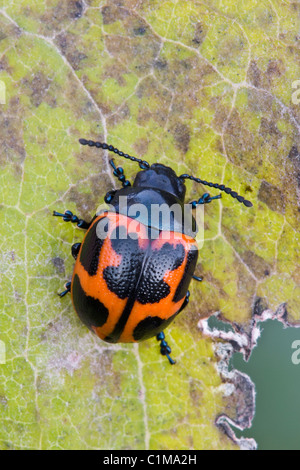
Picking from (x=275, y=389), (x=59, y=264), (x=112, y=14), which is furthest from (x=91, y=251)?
(x=112, y=14)

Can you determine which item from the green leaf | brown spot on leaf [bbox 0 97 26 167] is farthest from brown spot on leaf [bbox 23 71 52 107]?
brown spot on leaf [bbox 0 97 26 167]

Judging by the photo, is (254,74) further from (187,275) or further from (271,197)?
(187,275)

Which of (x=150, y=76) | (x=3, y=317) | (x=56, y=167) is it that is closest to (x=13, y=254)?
(x=3, y=317)

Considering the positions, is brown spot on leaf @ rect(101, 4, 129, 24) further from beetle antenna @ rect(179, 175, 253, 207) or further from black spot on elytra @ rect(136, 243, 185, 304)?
black spot on elytra @ rect(136, 243, 185, 304)

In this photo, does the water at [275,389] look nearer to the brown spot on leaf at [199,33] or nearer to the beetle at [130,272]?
the beetle at [130,272]

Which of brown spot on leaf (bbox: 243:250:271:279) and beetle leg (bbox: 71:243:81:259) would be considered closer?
beetle leg (bbox: 71:243:81:259)

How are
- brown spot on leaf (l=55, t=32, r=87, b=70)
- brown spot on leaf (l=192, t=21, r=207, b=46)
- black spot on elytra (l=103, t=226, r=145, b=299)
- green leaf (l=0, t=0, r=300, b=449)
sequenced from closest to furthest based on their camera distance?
black spot on elytra (l=103, t=226, r=145, b=299) → green leaf (l=0, t=0, r=300, b=449) → brown spot on leaf (l=55, t=32, r=87, b=70) → brown spot on leaf (l=192, t=21, r=207, b=46)

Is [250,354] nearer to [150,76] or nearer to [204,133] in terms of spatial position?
[204,133]

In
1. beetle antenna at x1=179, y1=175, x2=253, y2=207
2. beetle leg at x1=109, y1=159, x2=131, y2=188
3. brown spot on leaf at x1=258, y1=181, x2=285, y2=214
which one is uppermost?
brown spot on leaf at x1=258, y1=181, x2=285, y2=214
